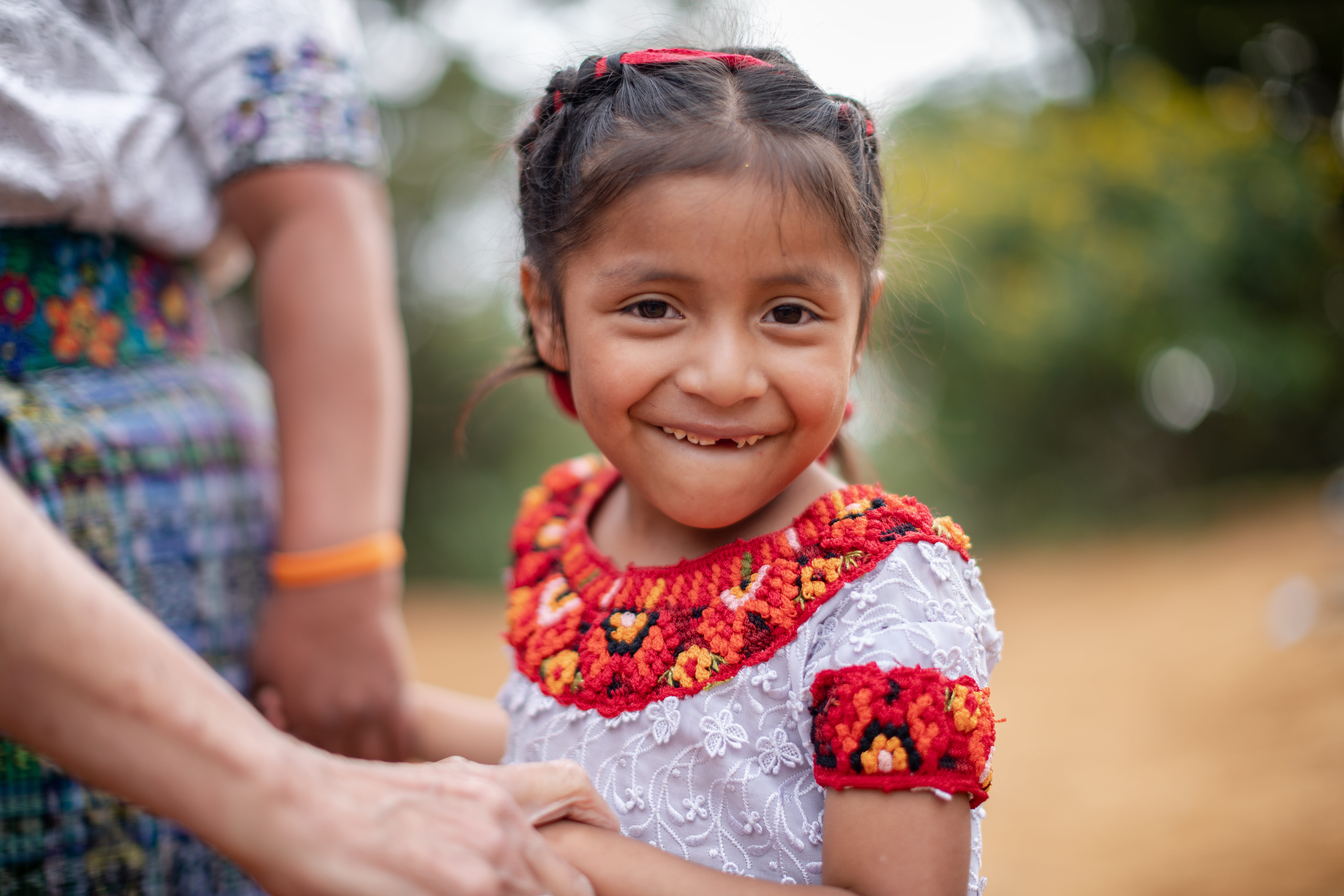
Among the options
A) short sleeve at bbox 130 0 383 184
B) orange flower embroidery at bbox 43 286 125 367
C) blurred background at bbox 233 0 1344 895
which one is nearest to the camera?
orange flower embroidery at bbox 43 286 125 367

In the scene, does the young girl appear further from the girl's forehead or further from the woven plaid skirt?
the woven plaid skirt

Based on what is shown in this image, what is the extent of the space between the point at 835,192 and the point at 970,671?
639 mm

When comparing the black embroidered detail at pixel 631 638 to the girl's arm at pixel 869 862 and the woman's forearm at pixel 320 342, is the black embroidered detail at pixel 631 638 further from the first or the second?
the woman's forearm at pixel 320 342

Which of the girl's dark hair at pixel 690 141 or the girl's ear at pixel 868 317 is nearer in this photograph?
the girl's dark hair at pixel 690 141

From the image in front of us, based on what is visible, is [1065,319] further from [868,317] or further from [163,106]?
[163,106]

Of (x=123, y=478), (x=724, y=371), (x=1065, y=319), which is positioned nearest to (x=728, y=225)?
(x=724, y=371)

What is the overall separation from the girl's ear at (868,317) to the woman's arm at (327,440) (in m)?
0.94

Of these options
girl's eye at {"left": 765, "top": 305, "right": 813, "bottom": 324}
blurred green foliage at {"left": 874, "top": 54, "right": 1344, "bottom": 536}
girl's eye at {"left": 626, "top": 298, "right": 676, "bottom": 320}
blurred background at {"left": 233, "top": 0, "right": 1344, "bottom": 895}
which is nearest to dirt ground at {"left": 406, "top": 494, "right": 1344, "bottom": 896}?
blurred background at {"left": 233, "top": 0, "right": 1344, "bottom": 895}

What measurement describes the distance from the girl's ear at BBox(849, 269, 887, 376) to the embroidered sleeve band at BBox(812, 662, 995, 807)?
0.47 metres

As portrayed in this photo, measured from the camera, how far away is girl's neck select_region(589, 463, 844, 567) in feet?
4.67

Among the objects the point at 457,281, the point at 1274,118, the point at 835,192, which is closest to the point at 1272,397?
the point at 1274,118

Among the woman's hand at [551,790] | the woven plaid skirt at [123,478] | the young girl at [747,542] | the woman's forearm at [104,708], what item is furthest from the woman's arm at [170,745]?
the woven plaid skirt at [123,478]

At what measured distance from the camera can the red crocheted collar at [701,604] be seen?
127cm

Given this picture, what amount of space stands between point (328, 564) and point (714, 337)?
916 mm
